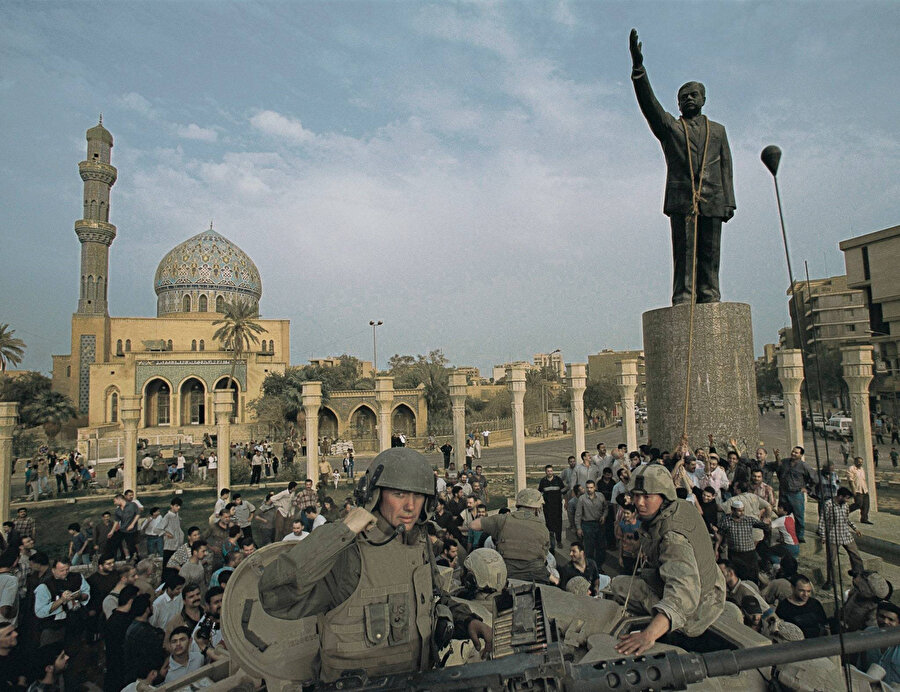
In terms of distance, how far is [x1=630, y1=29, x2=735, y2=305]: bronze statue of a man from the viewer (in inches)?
324

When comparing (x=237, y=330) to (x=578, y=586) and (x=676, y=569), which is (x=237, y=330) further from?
(x=676, y=569)

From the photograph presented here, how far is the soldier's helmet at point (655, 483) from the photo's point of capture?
3100 millimetres

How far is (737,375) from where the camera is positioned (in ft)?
27.3

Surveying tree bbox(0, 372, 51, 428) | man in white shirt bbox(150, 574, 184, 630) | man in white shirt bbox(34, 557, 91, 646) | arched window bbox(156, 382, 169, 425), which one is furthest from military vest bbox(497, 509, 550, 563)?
arched window bbox(156, 382, 169, 425)

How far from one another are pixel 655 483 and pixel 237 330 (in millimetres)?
37360

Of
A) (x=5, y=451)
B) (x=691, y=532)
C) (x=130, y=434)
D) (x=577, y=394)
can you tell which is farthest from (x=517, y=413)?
(x=5, y=451)

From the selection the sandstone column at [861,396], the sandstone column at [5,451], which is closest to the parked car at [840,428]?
the sandstone column at [861,396]

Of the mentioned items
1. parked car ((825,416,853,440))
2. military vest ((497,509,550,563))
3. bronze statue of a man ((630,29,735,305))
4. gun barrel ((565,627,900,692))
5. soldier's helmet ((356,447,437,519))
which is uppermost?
bronze statue of a man ((630,29,735,305))

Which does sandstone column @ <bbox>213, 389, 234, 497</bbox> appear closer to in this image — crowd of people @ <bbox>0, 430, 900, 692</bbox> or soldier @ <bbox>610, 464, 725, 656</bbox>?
crowd of people @ <bbox>0, 430, 900, 692</bbox>

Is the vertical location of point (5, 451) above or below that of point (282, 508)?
above

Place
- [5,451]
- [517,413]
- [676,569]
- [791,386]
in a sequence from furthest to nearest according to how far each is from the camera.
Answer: [517,413], [5,451], [791,386], [676,569]

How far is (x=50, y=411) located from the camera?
122ft

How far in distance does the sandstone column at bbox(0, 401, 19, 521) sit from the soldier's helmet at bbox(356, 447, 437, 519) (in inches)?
501

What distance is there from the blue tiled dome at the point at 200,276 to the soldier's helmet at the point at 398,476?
5106 cm
